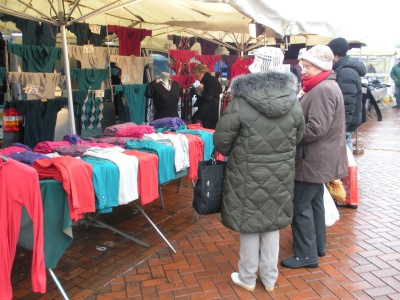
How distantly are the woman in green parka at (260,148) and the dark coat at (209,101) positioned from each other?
3.82m

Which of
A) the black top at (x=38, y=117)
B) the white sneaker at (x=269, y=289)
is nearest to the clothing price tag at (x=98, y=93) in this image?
the black top at (x=38, y=117)

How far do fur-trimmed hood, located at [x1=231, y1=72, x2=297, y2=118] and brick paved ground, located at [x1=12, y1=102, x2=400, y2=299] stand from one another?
4.72 feet

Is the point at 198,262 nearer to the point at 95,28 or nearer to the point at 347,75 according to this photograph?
the point at 347,75

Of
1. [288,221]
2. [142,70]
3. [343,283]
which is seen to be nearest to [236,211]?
[288,221]

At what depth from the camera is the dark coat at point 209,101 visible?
6758 mm

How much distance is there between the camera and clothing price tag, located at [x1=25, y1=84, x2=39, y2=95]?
5746mm

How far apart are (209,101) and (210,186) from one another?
13.0 ft

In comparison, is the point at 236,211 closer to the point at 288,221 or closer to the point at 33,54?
the point at 288,221

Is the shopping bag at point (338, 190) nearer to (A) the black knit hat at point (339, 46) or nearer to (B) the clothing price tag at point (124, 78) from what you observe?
(A) the black knit hat at point (339, 46)

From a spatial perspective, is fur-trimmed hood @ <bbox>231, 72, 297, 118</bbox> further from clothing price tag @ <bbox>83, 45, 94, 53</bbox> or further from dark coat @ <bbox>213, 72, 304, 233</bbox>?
clothing price tag @ <bbox>83, 45, 94, 53</bbox>

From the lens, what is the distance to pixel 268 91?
2748 millimetres

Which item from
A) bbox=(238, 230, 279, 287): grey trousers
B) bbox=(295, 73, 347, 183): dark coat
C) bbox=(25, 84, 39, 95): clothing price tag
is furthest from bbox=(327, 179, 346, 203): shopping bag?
bbox=(25, 84, 39, 95): clothing price tag

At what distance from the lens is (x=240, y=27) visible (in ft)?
24.6

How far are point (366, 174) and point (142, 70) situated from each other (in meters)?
4.35
